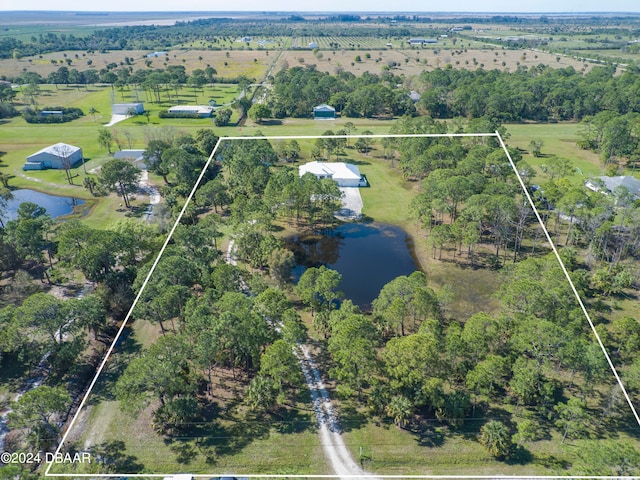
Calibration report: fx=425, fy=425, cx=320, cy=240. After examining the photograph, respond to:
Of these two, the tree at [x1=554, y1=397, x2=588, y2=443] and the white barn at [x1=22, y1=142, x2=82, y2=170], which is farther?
the white barn at [x1=22, y1=142, x2=82, y2=170]

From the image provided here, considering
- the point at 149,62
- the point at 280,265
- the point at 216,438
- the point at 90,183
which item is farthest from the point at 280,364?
the point at 149,62

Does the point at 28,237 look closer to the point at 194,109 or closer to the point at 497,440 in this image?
the point at 497,440

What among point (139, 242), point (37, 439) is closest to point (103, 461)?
point (37, 439)

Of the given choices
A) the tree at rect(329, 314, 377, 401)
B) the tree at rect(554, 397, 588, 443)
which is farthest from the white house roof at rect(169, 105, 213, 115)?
the tree at rect(554, 397, 588, 443)

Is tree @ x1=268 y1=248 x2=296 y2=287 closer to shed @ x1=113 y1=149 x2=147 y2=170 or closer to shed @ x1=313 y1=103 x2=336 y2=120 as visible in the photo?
shed @ x1=113 y1=149 x2=147 y2=170

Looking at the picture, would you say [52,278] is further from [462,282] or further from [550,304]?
[550,304]

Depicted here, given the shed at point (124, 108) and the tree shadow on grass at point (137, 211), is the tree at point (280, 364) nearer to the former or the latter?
the tree shadow on grass at point (137, 211)
